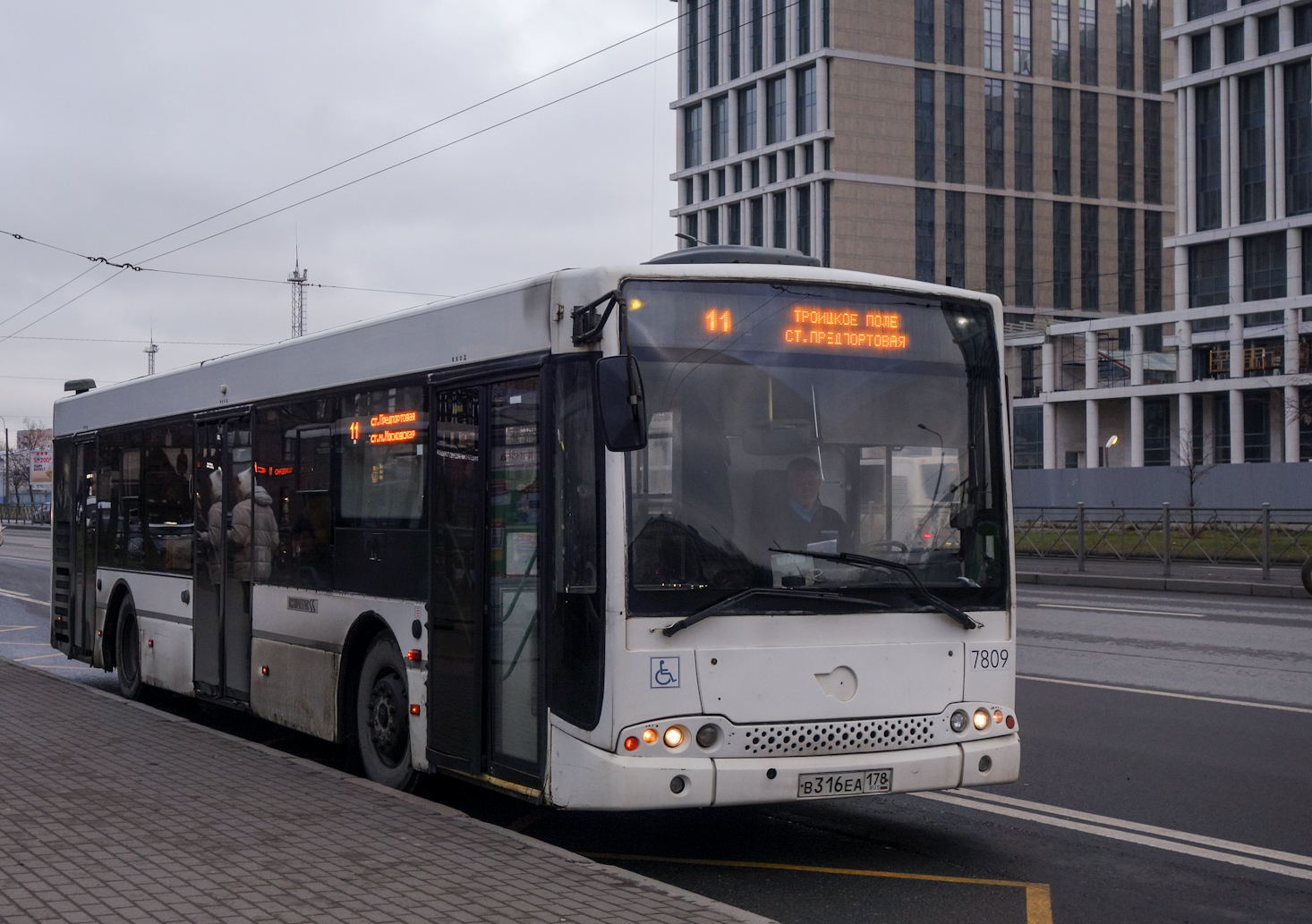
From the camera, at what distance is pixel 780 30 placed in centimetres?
7762

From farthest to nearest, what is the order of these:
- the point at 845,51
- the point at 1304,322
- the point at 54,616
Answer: the point at 845,51 < the point at 1304,322 < the point at 54,616

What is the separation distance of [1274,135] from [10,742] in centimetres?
6391

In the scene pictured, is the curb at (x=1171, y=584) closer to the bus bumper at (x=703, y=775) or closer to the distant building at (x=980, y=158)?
the bus bumper at (x=703, y=775)

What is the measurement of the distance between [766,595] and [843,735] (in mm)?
721

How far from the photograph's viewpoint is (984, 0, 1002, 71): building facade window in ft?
256

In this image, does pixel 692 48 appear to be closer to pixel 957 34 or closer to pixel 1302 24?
pixel 957 34

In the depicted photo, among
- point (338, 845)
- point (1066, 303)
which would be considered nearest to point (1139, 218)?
point (1066, 303)

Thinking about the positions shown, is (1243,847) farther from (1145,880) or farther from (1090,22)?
(1090,22)

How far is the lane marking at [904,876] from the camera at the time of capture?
5707mm

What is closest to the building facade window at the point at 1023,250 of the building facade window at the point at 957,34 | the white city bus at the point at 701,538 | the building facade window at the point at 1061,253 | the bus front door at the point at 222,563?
the building facade window at the point at 1061,253

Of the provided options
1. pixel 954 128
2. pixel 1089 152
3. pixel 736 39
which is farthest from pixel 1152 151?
pixel 736 39

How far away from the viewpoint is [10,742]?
8820 mm

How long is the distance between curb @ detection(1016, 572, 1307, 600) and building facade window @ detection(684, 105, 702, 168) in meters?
60.5

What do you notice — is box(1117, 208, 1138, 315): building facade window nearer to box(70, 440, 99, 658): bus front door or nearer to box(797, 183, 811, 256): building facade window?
box(797, 183, 811, 256): building facade window
